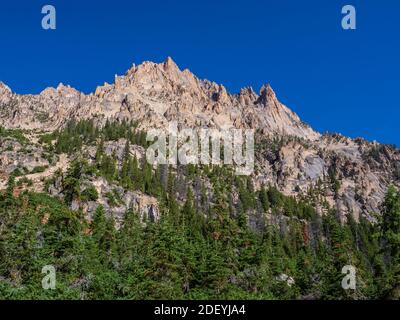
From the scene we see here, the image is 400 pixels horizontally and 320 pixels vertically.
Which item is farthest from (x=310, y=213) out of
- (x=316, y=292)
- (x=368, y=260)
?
(x=316, y=292)
